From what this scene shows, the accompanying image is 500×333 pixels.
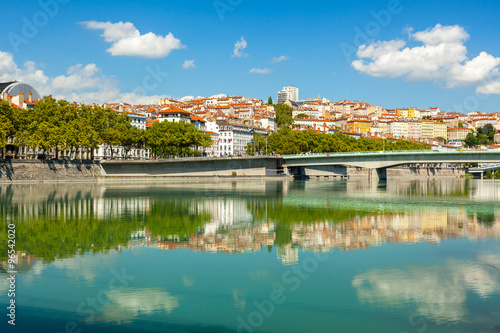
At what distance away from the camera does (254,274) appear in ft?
51.4

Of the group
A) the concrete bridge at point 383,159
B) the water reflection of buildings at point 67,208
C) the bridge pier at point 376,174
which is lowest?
the water reflection of buildings at point 67,208

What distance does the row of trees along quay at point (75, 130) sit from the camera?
65188mm

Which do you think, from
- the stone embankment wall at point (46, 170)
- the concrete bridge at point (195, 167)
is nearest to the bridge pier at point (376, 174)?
the concrete bridge at point (195, 167)

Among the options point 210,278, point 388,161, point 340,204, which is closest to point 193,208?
point 340,204

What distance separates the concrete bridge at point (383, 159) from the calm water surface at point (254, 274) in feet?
145

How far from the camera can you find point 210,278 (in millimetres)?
15227

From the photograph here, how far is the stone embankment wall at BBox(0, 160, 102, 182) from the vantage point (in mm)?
63062

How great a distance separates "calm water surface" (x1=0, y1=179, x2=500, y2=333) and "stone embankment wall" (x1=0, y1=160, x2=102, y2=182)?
37.6m

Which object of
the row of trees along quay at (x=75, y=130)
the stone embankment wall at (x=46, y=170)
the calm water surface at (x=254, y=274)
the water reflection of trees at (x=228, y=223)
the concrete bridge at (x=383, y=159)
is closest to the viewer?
the calm water surface at (x=254, y=274)

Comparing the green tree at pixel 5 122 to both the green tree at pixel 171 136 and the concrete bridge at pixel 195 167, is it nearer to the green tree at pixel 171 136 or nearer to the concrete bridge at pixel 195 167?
the concrete bridge at pixel 195 167

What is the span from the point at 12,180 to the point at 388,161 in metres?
54.0

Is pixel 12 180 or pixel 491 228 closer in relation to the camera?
pixel 491 228

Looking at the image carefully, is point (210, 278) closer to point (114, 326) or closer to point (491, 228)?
point (114, 326)

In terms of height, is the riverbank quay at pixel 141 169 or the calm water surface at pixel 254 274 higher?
the riverbank quay at pixel 141 169
